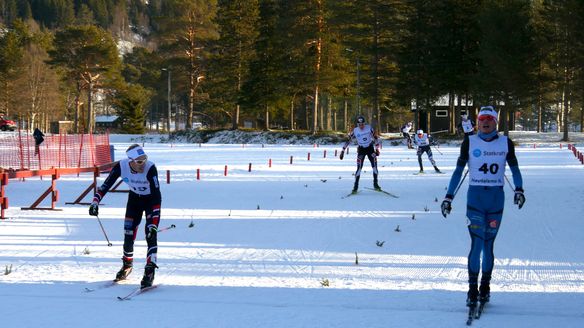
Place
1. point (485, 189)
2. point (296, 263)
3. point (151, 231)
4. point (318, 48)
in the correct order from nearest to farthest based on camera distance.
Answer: point (485, 189)
point (151, 231)
point (296, 263)
point (318, 48)

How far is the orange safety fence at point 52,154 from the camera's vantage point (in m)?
22.4

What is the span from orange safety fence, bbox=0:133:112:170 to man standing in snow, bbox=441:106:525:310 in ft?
59.1

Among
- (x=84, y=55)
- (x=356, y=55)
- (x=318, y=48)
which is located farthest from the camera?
(x=84, y=55)

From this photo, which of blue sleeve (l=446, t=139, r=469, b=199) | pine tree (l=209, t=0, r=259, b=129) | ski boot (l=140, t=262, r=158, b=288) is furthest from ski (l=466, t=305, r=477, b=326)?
pine tree (l=209, t=0, r=259, b=129)

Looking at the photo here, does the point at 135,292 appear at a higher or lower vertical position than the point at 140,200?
lower

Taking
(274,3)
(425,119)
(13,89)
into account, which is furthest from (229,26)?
(13,89)

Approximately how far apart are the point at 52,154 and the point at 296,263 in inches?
695

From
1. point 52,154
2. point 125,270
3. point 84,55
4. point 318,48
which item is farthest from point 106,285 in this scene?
point 84,55

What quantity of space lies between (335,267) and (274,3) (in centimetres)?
5625

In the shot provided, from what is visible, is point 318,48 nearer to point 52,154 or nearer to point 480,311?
point 52,154

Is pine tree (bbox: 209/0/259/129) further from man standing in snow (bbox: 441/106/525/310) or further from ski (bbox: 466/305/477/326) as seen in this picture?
ski (bbox: 466/305/477/326)

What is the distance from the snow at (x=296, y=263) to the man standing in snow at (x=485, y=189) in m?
0.51

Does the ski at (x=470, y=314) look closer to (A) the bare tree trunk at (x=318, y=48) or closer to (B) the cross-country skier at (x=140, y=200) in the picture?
(B) the cross-country skier at (x=140, y=200)

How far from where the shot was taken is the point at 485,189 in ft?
21.0
